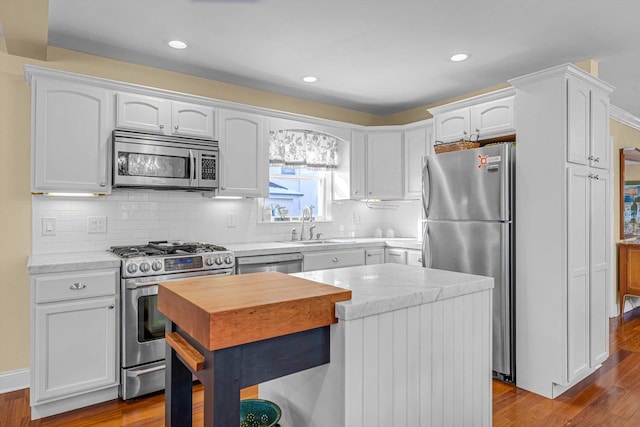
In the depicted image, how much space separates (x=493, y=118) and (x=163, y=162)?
2.79 m

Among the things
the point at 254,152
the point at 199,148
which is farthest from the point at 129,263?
the point at 254,152

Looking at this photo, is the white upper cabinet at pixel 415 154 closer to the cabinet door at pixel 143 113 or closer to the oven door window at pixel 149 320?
the cabinet door at pixel 143 113

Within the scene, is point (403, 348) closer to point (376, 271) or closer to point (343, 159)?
point (376, 271)

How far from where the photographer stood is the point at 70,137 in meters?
2.92

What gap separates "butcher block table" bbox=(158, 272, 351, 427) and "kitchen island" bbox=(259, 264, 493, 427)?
0.10 meters

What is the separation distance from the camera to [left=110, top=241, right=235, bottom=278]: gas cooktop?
2792mm

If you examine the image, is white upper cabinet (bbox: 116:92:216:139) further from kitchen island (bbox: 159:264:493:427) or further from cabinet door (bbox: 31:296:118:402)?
kitchen island (bbox: 159:264:493:427)

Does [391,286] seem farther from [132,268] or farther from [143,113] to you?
[143,113]

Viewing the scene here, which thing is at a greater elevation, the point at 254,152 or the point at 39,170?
the point at 254,152

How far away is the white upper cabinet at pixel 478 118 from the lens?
10.7 ft

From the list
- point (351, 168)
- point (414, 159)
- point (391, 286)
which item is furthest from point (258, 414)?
point (414, 159)

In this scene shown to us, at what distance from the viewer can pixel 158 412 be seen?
264cm

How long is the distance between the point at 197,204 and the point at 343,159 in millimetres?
1824

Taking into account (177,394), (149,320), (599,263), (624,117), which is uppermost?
(624,117)
